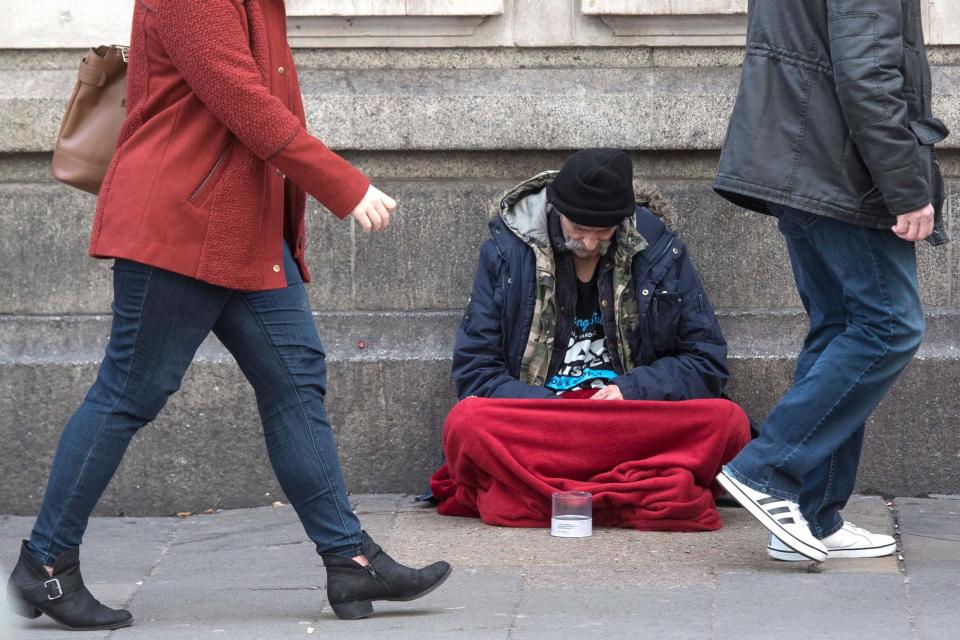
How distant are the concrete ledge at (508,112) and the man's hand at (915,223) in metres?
1.68

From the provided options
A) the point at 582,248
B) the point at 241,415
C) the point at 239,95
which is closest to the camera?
the point at 239,95

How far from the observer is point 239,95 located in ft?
11.2

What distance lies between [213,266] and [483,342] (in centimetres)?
156

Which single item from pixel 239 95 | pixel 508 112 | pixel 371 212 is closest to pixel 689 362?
pixel 508 112

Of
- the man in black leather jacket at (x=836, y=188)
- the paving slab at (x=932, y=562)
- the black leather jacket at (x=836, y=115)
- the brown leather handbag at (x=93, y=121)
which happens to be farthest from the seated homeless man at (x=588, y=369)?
the brown leather handbag at (x=93, y=121)

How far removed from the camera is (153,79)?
358 cm

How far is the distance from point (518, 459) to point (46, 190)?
2023mm

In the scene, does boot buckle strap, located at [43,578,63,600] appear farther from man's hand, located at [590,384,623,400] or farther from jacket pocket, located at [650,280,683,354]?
jacket pocket, located at [650,280,683,354]

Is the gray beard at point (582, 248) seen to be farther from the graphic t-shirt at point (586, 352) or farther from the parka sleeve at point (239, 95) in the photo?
the parka sleeve at point (239, 95)

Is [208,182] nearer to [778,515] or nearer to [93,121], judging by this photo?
[93,121]

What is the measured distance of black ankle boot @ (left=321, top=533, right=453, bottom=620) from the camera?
3727 mm

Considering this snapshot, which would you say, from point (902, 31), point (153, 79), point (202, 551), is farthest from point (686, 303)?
point (153, 79)

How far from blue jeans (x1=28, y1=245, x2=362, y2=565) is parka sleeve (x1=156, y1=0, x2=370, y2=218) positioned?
0.37 meters

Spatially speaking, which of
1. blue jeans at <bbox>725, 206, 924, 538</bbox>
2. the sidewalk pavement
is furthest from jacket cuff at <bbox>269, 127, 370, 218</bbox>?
blue jeans at <bbox>725, 206, 924, 538</bbox>
